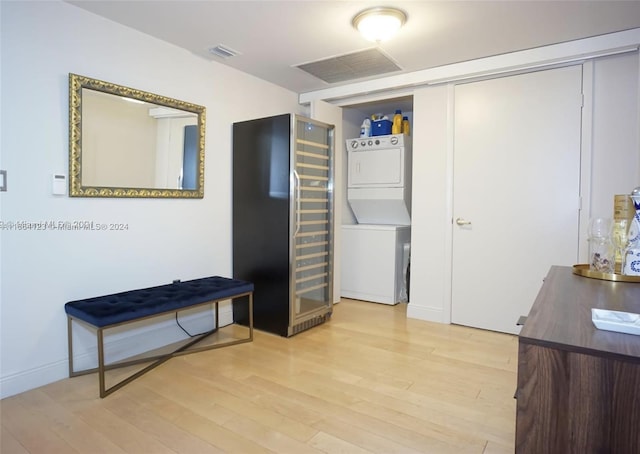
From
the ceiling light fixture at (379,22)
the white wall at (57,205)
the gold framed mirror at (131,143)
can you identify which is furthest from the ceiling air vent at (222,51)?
the ceiling light fixture at (379,22)

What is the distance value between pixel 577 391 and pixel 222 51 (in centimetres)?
307

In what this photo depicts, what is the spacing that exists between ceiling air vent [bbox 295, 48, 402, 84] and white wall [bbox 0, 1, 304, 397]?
3.62ft

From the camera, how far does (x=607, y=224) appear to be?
1.72 metres

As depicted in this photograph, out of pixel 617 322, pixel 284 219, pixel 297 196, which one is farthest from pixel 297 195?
pixel 617 322

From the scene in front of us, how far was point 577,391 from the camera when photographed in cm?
85

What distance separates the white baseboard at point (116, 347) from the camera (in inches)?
85.3

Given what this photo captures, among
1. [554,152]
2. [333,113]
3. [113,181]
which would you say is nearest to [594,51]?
[554,152]

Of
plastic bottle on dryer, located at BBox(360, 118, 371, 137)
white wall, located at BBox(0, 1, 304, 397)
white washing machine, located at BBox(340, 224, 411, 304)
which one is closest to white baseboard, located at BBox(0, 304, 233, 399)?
white wall, located at BBox(0, 1, 304, 397)

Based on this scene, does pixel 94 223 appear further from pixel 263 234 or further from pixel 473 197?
pixel 473 197

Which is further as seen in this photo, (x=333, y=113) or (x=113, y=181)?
(x=333, y=113)

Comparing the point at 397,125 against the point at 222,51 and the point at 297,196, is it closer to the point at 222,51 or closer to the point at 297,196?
the point at 297,196

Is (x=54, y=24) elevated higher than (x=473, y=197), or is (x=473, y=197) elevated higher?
(x=54, y=24)

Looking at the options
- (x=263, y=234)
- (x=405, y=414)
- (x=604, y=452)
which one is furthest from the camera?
(x=263, y=234)

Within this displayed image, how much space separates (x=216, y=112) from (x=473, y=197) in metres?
2.37
